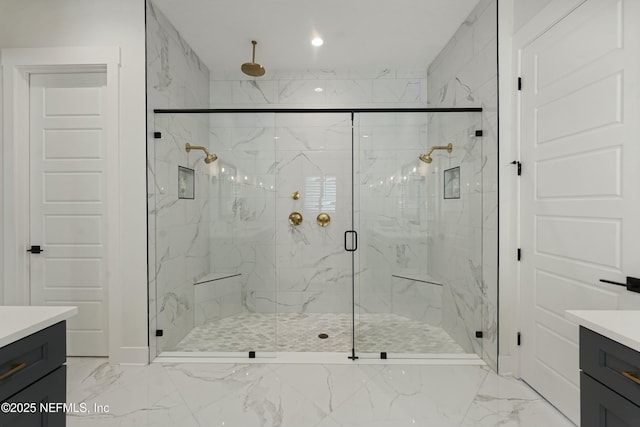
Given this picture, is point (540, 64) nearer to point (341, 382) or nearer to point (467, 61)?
point (467, 61)

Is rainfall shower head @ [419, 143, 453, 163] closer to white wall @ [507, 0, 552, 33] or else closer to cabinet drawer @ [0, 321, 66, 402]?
white wall @ [507, 0, 552, 33]

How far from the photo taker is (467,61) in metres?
2.78

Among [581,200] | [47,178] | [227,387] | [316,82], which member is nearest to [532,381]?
[581,200]

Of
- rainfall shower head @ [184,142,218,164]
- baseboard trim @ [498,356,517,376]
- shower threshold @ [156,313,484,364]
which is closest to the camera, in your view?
baseboard trim @ [498,356,517,376]

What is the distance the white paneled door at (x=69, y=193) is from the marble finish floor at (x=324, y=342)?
832mm

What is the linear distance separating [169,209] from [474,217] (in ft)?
8.02

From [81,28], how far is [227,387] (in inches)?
110

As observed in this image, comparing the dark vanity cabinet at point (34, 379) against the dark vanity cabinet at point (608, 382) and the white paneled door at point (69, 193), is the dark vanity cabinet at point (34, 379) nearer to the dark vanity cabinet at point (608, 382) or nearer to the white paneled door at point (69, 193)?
the white paneled door at point (69, 193)

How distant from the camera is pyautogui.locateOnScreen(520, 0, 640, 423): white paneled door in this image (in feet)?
4.87

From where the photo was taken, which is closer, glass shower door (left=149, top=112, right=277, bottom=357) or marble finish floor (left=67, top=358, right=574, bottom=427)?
marble finish floor (left=67, top=358, right=574, bottom=427)

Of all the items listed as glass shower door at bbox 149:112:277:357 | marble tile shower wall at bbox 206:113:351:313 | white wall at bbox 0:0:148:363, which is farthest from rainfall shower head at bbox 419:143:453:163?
white wall at bbox 0:0:148:363

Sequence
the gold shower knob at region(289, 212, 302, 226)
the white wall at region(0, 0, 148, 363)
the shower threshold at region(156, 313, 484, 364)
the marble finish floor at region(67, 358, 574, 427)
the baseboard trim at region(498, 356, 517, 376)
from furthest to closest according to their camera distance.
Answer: the gold shower knob at region(289, 212, 302, 226) → the shower threshold at region(156, 313, 484, 364) → the white wall at region(0, 0, 148, 363) → the baseboard trim at region(498, 356, 517, 376) → the marble finish floor at region(67, 358, 574, 427)

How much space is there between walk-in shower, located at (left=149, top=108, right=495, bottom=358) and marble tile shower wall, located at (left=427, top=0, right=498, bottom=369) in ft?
0.04

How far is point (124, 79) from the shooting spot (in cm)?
245
